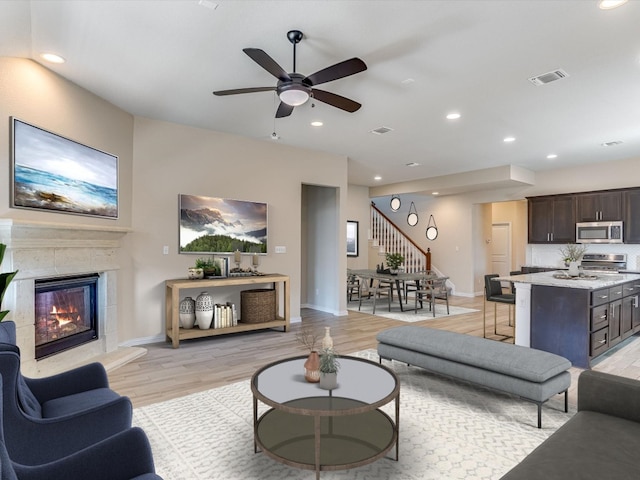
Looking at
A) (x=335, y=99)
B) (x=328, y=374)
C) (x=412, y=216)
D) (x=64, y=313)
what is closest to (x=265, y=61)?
(x=335, y=99)

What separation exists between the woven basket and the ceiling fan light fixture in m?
3.15

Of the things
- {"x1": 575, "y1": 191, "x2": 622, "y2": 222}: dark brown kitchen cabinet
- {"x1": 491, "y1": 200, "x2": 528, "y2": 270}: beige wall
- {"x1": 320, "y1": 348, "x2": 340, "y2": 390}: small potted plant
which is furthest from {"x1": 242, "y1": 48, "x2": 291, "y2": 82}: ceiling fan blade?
{"x1": 491, "y1": 200, "x2": 528, "y2": 270}: beige wall

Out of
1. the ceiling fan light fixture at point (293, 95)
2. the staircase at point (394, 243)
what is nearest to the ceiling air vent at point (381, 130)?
the ceiling fan light fixture at point (293, 95)

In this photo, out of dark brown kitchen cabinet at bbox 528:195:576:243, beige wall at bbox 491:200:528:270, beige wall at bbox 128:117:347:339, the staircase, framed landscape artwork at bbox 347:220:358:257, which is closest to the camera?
beige wall at bbox 128:117:347:339

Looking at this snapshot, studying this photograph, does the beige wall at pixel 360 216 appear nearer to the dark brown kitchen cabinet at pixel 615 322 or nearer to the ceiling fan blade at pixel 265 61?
the dark brown kitchen cabinet at pixel 615 322

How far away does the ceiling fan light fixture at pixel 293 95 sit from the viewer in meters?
3.04

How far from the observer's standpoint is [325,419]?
97.3 inches

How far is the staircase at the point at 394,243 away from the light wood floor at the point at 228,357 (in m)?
4.13

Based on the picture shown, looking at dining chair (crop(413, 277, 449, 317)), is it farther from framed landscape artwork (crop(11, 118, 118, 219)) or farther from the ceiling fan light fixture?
framed landscape artwork (crop(11, 118, 118, 219))

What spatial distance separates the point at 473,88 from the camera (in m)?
3.99

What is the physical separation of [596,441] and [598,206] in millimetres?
7376

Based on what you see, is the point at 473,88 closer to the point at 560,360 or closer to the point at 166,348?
the point at 560,360

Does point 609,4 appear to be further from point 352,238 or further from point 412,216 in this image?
point 412,216

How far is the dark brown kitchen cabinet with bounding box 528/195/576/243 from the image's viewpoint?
25.7ft
